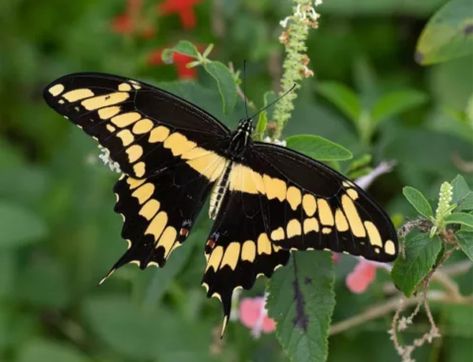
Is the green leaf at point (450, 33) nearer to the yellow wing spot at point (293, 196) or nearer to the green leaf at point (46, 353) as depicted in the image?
the yellow wing spot at point (293, 196)

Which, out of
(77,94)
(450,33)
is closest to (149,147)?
(77,94)

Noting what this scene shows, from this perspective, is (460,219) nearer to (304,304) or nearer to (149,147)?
(304,304)

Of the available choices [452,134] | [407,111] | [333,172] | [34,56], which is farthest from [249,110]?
[34,56]

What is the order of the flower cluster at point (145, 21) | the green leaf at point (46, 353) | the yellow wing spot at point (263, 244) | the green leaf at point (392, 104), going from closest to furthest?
the yellow wing spot at point (263, 244)
the green leaf at point (392, 104)
the green leaf at point (46, 353)
the flower cluster at point (145, 21)

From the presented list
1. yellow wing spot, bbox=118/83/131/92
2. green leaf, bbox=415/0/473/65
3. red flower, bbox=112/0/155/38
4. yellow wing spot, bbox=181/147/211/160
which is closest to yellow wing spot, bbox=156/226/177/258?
yellow wing spot, bbox=181/147/211/160

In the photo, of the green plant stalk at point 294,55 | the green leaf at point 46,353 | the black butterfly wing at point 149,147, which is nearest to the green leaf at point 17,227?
the green leaf at point 46,353

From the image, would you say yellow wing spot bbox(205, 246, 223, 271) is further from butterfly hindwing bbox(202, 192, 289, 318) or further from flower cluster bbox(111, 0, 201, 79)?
flower cluster bbox(111, 0, 201, 79)
